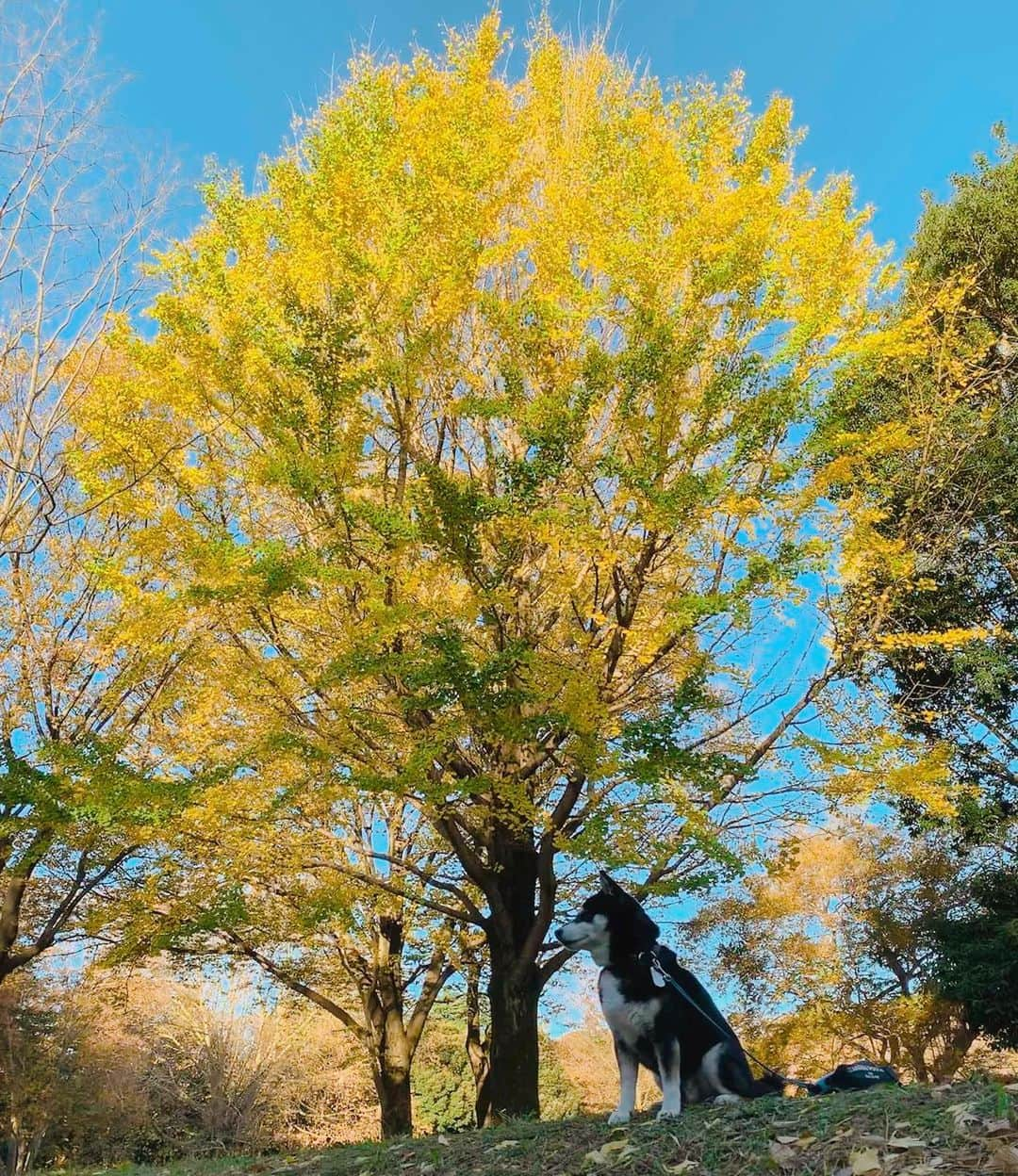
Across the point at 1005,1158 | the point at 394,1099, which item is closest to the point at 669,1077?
the point at 1005,1158

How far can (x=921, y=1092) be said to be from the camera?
3.63 meters

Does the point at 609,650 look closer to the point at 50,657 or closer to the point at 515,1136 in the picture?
the point at 515,1136

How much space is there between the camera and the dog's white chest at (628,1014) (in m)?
4.45

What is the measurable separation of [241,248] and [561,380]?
2944mm

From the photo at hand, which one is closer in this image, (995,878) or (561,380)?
(561,380)

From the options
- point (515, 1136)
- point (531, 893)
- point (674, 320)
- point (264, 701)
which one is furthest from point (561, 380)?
point (515, 1136)

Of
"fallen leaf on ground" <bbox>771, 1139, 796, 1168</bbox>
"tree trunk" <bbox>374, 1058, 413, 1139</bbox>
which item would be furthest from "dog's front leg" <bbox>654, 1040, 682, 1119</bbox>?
"tree trunk" <bbox>374, 1058, 413, 1139</bbox>

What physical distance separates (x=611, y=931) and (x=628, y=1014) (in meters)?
0.42

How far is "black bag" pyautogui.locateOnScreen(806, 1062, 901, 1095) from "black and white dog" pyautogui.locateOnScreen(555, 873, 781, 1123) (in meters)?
0.25

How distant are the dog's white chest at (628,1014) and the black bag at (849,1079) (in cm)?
97

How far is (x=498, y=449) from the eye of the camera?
7.93 m

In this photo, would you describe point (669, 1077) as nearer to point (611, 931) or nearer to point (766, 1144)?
point (611, 931)

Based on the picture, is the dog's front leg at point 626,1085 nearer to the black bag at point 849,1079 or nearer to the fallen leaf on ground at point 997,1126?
the black bag at point 849,1079

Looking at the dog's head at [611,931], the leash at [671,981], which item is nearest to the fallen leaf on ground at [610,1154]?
the leash at [671,981]
